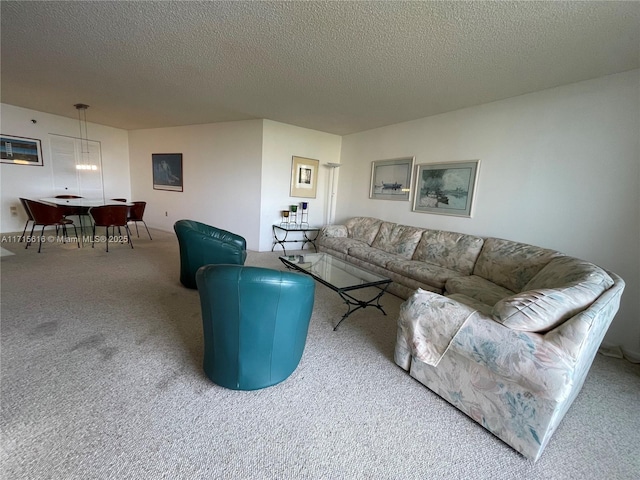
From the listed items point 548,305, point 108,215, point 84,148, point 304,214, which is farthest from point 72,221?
point 548,305

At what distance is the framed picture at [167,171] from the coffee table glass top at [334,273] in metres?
4.12

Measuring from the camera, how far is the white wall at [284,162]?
4738 mm

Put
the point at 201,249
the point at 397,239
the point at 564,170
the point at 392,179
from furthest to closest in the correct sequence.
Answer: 1. the point at 392,179
2. the point at 397,239
3. the point at 201,249
4. the point at 564,170

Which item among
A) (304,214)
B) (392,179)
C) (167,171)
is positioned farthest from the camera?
(167,171)

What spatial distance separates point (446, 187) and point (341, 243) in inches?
67.8

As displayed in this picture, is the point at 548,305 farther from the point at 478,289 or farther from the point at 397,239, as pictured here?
the point at 397,239

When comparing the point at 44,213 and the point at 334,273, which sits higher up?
the point at 44,213

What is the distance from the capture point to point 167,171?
5.98 metres

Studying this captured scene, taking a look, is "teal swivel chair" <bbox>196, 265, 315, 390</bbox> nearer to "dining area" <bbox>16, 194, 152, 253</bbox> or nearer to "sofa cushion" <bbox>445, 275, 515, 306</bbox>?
"sofa cushion" <bbox>445, 275, 515, 306</bbox>

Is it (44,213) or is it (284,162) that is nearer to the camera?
(44,213)

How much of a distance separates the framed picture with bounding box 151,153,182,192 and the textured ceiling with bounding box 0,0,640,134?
213 centimetres

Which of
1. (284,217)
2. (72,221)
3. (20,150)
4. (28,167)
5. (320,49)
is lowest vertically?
(72,221)

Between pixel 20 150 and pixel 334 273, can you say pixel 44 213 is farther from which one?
pixel 334 273

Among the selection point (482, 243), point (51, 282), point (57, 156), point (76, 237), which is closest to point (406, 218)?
point (482, 243)
